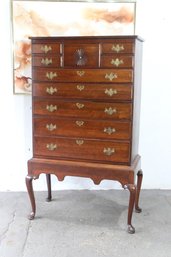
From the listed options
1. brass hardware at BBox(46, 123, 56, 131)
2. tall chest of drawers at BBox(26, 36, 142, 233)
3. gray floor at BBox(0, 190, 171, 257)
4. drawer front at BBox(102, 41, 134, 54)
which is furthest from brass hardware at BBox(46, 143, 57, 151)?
drawer front at BBox(102, 41, 134, 54)

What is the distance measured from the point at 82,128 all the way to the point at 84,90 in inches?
11.5

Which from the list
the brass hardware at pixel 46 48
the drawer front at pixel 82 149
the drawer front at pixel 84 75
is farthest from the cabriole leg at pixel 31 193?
the brass hardware at pixel 46 48

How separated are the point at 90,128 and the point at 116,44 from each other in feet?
2.14

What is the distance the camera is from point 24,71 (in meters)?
3.20

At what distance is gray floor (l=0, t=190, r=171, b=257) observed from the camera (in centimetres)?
229

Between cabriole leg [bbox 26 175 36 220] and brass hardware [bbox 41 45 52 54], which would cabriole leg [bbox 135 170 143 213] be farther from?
brass hardware [bbox 41 45 52 54]

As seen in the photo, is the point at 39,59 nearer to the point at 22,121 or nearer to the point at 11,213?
the point at 22,121

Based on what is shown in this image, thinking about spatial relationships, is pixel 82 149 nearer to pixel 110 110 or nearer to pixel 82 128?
pixel 82 128

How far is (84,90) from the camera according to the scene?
2488 mm

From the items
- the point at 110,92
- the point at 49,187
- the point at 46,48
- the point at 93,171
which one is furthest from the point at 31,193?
the point at 46,48

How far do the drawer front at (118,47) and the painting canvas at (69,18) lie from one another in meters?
0.80

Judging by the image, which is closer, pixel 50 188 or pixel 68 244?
pixel 68 244

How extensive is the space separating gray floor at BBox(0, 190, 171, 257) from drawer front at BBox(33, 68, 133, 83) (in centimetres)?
116

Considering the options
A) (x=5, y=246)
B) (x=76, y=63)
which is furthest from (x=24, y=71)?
(x=5, y=246)
